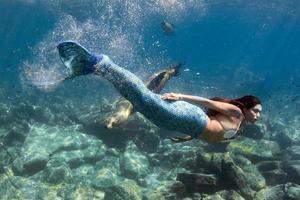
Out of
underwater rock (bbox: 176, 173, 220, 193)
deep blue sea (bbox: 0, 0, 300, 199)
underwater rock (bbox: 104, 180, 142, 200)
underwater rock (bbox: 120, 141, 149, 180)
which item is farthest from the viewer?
deep blue sea (bbox: 0, 0, 300, 199)

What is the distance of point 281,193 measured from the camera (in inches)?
367

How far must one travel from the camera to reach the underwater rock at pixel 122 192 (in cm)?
952

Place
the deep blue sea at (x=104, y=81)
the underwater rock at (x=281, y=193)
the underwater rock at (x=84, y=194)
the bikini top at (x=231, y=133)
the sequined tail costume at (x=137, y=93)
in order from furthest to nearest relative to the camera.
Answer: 1. the deep blue sea at (x=104, y=81)
2. the underwater rock at (x=84, y=194)
3. the underwater rock at (x=281, y=193)
4. the sequined tail costume at (x=137, y=93)
5. the bikini top at (x=231, y=133)

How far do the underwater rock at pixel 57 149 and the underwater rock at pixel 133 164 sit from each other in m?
1.04

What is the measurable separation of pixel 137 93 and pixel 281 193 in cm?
513

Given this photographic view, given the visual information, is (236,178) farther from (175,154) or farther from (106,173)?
(175,154)

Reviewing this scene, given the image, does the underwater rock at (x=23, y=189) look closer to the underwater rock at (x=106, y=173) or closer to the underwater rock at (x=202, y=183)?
the underwater rock at (x=106, y=173)

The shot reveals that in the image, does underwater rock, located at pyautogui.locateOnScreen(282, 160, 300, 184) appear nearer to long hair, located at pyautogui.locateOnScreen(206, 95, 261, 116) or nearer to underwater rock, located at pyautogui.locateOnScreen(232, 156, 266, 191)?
underwater rock, located at pyautogui.locateOnScreen(232, 156, 266, 191)

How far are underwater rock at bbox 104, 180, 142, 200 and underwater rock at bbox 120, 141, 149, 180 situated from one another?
218 cm

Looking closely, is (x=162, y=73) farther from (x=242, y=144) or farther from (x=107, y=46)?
(x=107, y=46)

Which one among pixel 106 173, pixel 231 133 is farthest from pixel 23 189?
pixel 231 133

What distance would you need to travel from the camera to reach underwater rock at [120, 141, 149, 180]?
12055 mm

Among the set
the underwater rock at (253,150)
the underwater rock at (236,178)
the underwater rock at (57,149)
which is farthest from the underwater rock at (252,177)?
the underwater rock at (57,149)

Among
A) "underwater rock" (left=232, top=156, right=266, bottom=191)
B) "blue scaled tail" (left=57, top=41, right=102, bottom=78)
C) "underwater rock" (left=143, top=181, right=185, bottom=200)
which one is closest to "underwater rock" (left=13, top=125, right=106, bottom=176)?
"underwater rock" (left=143, top=181, right=185, bottom=200)
